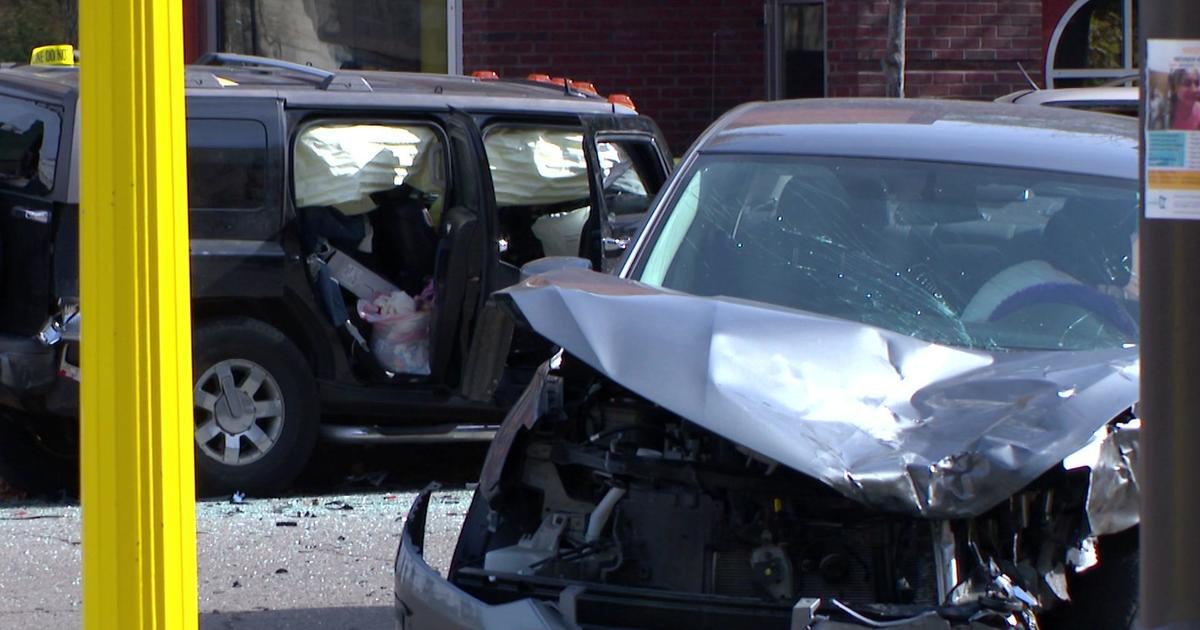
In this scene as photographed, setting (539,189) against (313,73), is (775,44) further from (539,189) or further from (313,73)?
(313,73)

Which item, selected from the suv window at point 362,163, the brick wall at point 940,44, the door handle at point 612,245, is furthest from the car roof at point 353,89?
the brick wall at point 940,44

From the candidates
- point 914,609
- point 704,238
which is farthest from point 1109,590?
point 704,238

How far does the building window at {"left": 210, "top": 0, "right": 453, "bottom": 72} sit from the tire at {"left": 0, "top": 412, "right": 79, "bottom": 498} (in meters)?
6.61

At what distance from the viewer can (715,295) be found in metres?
4.59

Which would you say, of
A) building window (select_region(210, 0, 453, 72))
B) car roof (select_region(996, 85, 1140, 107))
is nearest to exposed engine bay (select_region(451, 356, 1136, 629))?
car roof (select_region(996, 85, 1140, 107))

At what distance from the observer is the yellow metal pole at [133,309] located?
2986 millimetres

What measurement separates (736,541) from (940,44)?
952 cm

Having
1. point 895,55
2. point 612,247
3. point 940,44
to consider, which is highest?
point 940,44

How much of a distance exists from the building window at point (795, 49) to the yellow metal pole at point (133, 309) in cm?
1072

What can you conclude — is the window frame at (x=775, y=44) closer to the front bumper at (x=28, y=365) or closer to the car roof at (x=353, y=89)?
the car roof at (x=353, y=89)

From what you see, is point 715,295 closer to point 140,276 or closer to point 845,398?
point 845,398

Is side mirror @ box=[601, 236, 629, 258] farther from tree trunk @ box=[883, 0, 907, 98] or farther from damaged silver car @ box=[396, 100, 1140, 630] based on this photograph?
tree trunk @ box=[883, 0, 907, 98]

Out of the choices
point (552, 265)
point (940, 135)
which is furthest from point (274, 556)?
point (940, 135)

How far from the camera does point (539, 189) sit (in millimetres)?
7355
